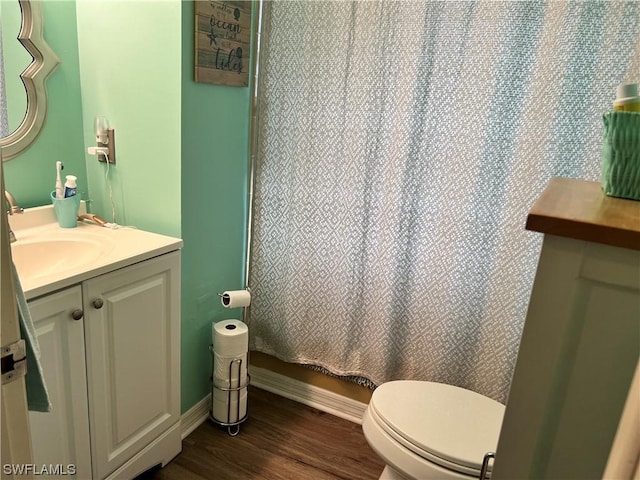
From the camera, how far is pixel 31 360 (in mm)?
844

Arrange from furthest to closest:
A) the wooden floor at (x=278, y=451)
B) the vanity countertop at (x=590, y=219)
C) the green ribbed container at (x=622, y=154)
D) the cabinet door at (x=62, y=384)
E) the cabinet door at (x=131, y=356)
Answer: the wooden floor at (x=278, y=451) < the cabinet door at (x=131, y=356) < the cabinet door at (x=62, y=384) < the green ribbed container at (x=622, y=154) < the vanity countertop at (x=590, y=219)

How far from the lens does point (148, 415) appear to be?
1704mm

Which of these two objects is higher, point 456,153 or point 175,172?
point 456,153

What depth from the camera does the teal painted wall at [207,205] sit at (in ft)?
5.64

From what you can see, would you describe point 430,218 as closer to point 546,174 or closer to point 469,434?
point 546,174

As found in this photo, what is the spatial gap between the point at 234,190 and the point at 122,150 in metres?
0.46

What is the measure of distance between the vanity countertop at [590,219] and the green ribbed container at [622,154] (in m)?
0.03

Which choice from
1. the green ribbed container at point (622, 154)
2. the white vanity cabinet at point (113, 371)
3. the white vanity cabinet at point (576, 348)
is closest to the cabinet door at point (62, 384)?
the white vanity cabinet at point (113, 371)

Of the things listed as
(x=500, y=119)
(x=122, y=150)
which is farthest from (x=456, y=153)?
(x=122, y=150)

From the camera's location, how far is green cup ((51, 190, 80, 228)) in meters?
1.66

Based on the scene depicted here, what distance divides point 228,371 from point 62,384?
0.71m

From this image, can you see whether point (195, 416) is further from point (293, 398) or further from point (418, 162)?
point (418, 162)

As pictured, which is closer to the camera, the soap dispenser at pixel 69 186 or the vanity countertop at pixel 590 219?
the vanity countertop at pixel 590 219

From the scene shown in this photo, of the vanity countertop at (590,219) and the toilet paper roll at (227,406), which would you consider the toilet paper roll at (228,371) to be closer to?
the toilet paper roll at (227,406)
